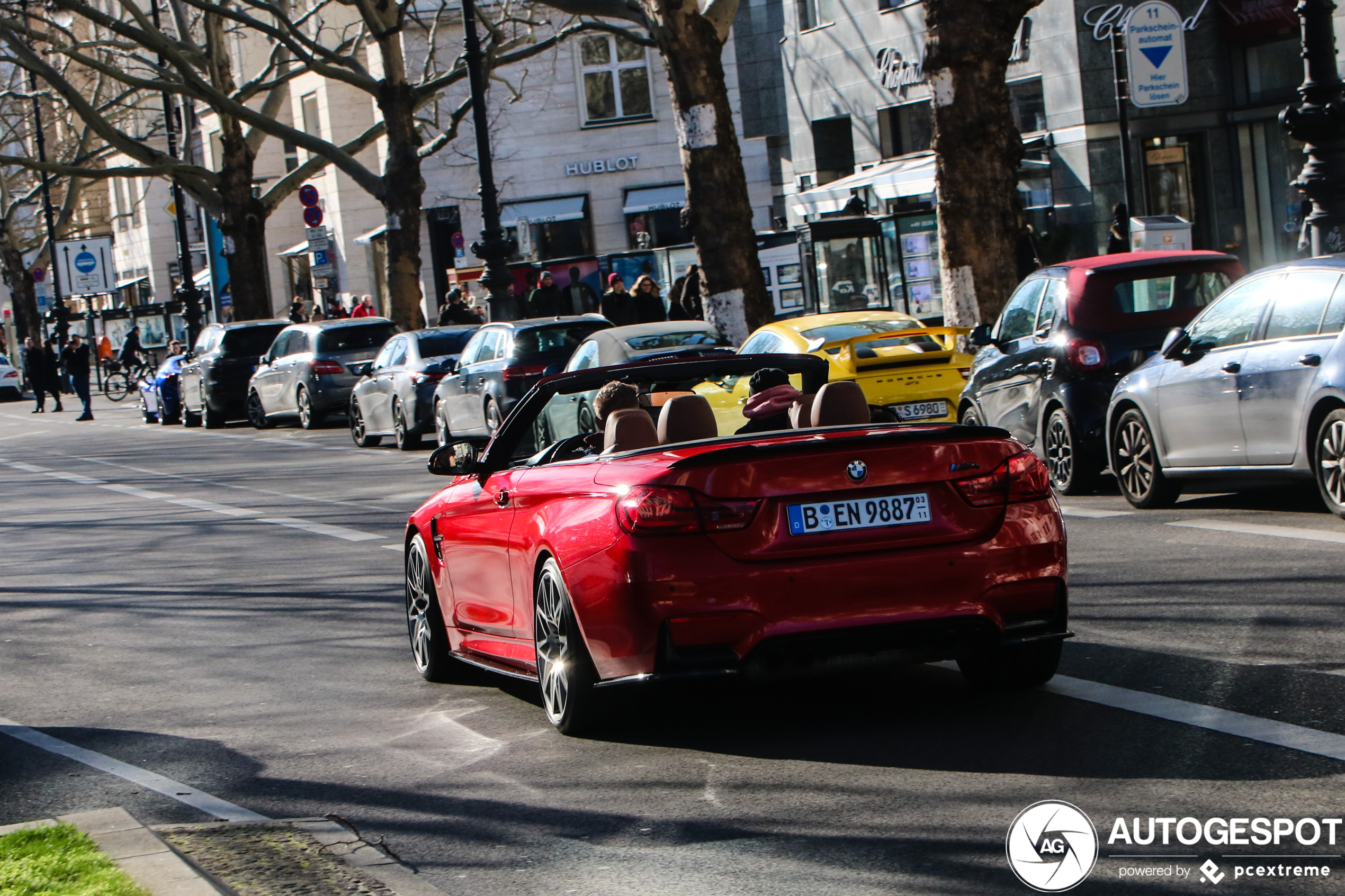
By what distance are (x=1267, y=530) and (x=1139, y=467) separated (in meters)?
1.88

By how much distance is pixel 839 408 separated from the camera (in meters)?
7.32

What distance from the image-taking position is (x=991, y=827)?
16.4 feet

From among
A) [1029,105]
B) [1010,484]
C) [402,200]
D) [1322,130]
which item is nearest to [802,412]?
[1010,484]

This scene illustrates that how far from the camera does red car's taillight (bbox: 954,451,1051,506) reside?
6336 millimetres

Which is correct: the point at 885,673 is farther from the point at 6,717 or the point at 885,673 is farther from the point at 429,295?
the point at 429,295

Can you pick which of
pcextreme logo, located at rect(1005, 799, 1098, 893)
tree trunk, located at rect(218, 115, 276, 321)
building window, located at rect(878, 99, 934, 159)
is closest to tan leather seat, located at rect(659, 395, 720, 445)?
pcextreme logo, located at rect(1005, 799, 1098, 893)

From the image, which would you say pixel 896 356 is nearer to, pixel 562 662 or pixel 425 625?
pixel 425 625

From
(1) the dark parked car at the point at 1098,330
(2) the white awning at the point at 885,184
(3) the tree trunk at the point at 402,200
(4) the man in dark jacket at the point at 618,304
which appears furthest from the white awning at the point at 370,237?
(1) the dark parked car at the point at 1098,330

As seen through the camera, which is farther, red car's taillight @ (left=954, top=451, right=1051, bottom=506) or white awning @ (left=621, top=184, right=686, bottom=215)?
white awning @ (left=621, top=184, right=686, bottom=215)

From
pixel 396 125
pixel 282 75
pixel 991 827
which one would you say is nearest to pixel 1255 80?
pixel 396 125

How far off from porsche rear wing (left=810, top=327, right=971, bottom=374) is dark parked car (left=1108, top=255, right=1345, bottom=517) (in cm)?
503

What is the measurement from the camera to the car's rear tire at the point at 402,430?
24234 millimetres

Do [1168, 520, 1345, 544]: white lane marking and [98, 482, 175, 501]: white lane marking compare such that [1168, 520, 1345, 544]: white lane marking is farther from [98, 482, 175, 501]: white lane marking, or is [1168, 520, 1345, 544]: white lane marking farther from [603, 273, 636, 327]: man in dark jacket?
[603, 273, 636, 327]: man in dark jacket

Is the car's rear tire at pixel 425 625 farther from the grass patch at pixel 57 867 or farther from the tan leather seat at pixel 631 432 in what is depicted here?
the grass patch at pixel 57 867
